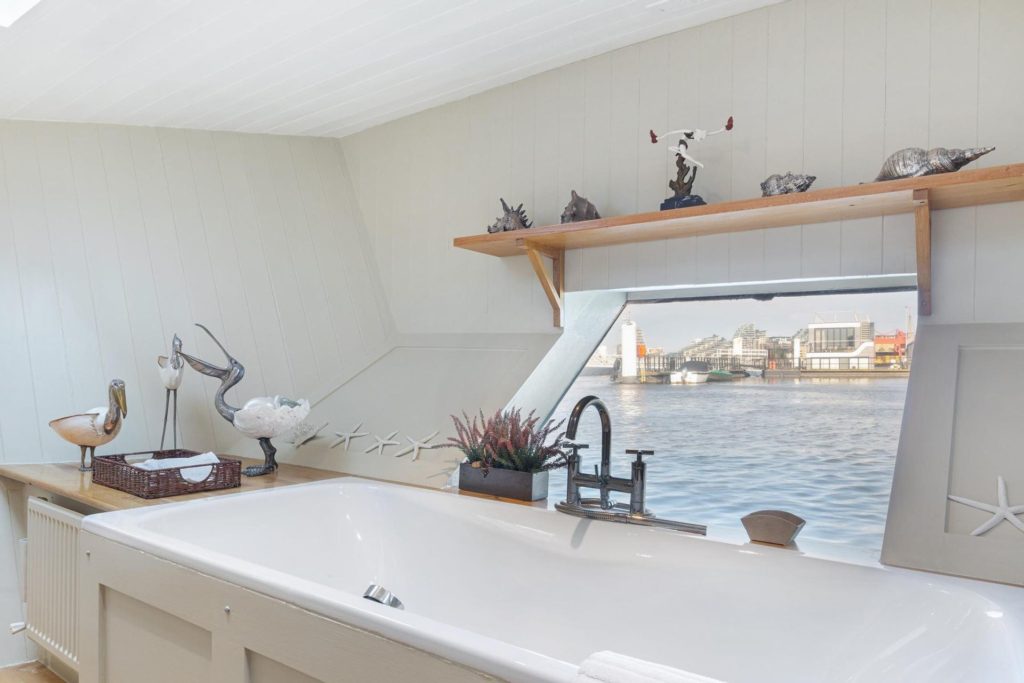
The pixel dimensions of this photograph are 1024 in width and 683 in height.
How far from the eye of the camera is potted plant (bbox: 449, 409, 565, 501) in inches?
84.5

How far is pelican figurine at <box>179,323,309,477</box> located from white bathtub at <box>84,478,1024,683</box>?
0.39 metres

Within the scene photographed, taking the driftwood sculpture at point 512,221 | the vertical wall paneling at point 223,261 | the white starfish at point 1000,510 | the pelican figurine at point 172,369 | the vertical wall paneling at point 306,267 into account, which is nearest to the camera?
the white starfish at point 1000,510

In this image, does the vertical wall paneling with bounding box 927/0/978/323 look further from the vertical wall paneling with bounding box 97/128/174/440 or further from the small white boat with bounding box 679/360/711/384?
the vertical wall paneling with bounding box 97/128/174/440

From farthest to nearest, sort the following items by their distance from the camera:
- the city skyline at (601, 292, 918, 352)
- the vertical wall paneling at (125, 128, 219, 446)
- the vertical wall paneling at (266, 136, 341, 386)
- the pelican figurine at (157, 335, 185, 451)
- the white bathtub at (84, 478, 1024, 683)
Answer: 1. the vertical wall paneling at (266, 136, 341, 386)
2. the vertical wall paneling at (125, 128, 219, 446)
3. the pelican figurine at (157, 335, 185, 451)
4. the city skyline at (601, 292, 918, 352)
5. the white bathtub at (84, 478, 1024, 683)

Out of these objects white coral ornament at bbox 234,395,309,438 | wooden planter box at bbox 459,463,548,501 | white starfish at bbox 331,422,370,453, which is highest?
white coral ornament at bbox 234,395,309,438

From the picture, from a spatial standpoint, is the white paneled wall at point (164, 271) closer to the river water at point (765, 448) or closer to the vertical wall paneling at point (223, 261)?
the vertical wall paneling at point (223, 261)

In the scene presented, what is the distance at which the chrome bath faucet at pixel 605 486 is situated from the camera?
71.3 inches

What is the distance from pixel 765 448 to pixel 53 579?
2.23m

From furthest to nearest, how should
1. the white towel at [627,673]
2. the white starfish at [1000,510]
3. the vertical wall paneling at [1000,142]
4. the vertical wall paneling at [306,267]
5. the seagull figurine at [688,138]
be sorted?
the vertical wall paneling at [306,267], the seagull figurine at [688,138], the vertical wall paneling at [1000,142], the white starfish at [1000,510], the white towel at [627,673]

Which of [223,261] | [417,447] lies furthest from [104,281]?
[417,447]

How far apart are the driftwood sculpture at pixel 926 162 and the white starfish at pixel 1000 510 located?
27.0 inches

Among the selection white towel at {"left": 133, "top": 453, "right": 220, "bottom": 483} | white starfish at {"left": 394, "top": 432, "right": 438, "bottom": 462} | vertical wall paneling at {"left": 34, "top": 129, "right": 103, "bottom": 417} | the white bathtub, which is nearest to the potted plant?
the white bathtub

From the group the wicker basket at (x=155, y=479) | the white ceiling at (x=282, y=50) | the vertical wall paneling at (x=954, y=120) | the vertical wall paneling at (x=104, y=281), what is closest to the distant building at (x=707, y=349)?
the vertical wall paneling at (x=954, y=120)

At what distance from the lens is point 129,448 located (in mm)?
2754
